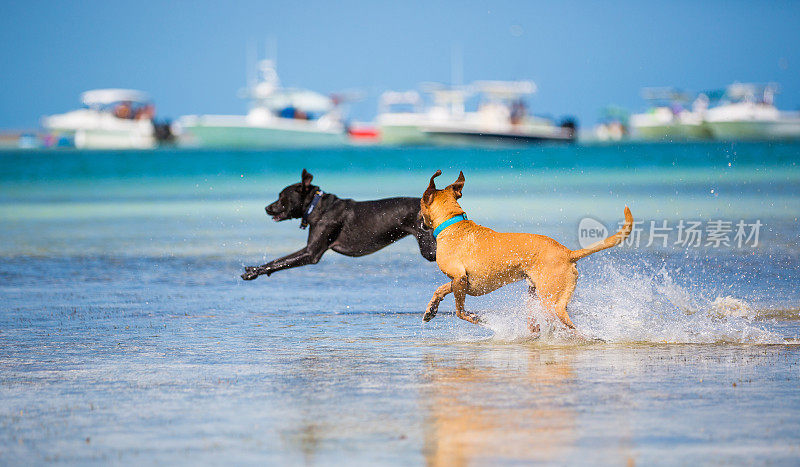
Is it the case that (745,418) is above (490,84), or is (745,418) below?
below

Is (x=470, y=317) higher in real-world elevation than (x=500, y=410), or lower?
higher

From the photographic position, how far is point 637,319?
7727 mm

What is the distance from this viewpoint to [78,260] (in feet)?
44.2

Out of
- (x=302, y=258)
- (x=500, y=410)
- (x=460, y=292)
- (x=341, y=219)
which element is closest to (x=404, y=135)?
(x=341, y=219)

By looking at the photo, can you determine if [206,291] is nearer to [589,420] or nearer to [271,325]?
[271,325]

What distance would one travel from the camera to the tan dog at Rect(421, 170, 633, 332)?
7195 millimetres

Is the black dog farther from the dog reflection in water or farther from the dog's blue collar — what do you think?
the dog reflection in water

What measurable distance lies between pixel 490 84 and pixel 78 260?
340 ft

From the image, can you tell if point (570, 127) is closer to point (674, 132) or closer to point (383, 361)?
point (674, 132)

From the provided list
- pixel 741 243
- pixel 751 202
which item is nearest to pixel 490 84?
pixel 751 202

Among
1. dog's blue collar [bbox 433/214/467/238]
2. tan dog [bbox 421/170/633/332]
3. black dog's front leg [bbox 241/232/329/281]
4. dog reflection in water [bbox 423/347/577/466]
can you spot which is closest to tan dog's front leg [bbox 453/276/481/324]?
tan dog [bbox 421/170/633/332]

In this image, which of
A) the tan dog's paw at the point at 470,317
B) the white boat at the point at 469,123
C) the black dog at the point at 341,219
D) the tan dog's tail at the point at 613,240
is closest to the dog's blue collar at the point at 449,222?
the tan dog's paw at the point at 470,317

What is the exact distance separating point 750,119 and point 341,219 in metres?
87.1

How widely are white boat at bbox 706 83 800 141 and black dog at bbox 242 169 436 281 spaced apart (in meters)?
86.7
